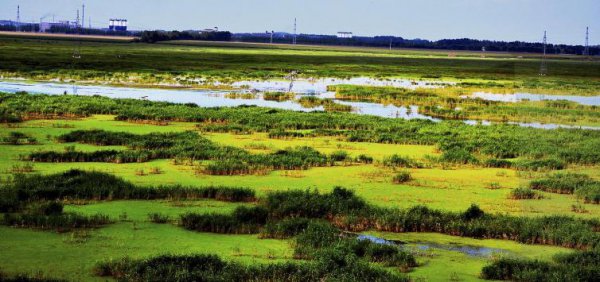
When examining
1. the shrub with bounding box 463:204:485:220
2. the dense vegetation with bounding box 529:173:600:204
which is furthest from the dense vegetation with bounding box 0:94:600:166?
the shrub with bounding box 463:204:485:220

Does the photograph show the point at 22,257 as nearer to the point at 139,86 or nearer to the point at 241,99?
the point at 241,99

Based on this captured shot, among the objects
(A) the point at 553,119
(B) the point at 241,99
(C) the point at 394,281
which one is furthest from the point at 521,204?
(B) the point at 241,99

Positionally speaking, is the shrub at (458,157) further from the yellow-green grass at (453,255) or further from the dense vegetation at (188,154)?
the yellow-green grass at (453,255)

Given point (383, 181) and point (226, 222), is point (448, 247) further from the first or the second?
point (383, 181)

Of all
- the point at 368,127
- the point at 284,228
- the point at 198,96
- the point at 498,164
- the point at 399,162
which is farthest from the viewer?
the point at 198,96

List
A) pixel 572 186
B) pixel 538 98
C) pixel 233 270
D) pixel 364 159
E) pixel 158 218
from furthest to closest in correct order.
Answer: pixel 538 98 → pixel 364 159 → pixel 572 186 → pixel 158 218 → pixel 233 270

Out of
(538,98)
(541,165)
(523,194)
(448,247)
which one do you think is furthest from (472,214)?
(538,98)
